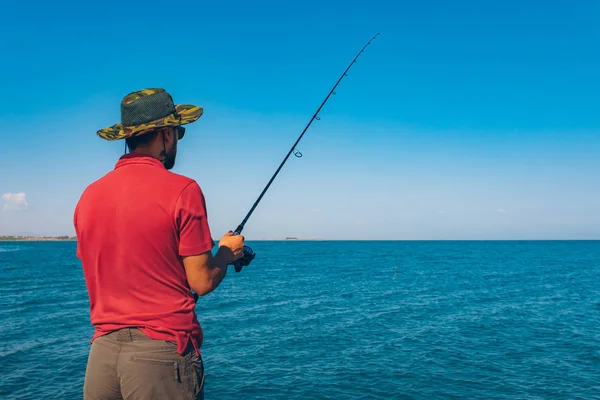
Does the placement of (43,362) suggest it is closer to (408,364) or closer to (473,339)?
(408,364)

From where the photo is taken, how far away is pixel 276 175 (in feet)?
18.1

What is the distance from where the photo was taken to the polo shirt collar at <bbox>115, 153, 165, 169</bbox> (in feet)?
7.84

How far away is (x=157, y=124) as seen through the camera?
244 centimetres

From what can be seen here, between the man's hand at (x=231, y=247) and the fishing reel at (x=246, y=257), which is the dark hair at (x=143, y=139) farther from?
the fishing reel at (x=246, y=257)

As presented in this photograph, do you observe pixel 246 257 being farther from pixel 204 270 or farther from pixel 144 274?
pixel 144 274

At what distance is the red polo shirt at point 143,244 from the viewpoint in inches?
87.1

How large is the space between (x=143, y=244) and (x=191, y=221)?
0.26 m

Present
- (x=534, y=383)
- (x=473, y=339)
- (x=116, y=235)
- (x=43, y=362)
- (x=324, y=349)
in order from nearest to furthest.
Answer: (x=116, y=235), (x=534, y=383), (x=43, y=362), (x=324, y=349), (x=473, y=339)

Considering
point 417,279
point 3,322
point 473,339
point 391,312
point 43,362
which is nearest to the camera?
point 43,362

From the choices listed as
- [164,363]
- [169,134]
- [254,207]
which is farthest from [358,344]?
[169,134]

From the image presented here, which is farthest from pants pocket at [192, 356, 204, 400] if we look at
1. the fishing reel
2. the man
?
the fishing reel

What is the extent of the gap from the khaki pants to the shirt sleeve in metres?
0.50

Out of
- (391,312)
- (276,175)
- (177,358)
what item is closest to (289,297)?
(391,312)

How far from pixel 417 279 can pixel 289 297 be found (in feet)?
63.2
